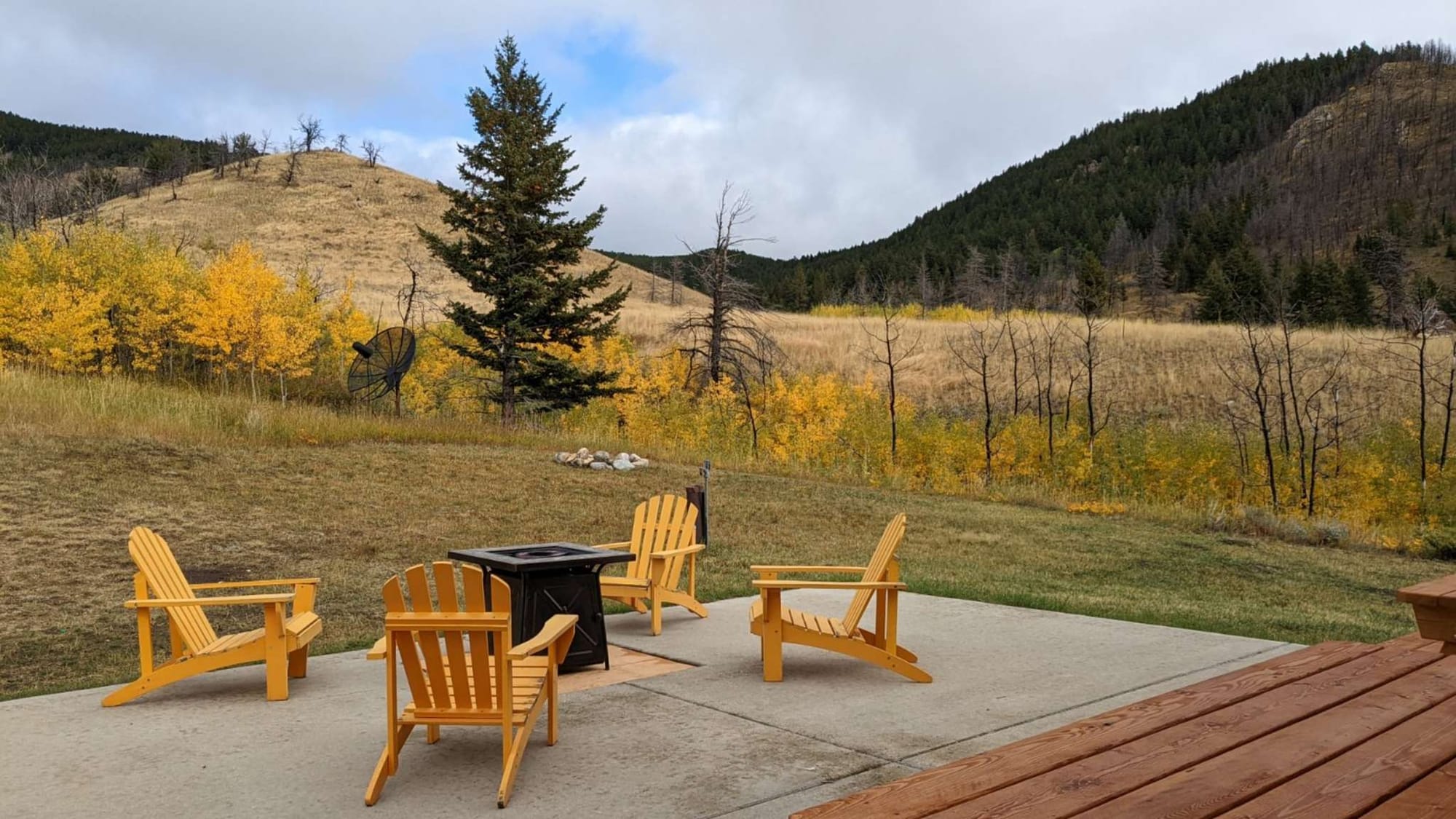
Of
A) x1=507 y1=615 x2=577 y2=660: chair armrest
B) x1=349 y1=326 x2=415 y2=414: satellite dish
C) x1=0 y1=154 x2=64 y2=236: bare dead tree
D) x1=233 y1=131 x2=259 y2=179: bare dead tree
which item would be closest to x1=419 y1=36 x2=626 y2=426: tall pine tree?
x1=349 y1=326 x2=415 y2=414: satellite dish

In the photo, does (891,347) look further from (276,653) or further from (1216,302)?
(276,653)

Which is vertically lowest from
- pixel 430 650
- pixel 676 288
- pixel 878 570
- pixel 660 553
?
pixel 660 553

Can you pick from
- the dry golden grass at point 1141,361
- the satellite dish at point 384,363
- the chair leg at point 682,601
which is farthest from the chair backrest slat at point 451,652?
the dry golden grass at point 1141,361

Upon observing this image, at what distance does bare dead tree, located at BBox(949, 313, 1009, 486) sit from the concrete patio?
46.3 feet

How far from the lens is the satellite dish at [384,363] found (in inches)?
804

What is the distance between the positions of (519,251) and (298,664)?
62.0 feet

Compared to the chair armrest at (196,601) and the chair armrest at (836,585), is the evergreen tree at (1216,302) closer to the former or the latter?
the chair armrest at (836,585)

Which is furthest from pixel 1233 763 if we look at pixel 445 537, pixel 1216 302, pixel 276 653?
pixel 1216 302

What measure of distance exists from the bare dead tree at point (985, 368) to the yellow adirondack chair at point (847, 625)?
14.2 meters

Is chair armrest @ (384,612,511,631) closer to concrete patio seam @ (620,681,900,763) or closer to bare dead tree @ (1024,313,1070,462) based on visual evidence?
concrete patio seam @ (620,681,900,763)

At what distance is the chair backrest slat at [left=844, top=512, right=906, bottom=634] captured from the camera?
5.39 meters

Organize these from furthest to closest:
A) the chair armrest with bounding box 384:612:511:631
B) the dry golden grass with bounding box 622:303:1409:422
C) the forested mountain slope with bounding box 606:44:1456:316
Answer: the forested mountain slope with bounding box 606:44:1456:316, the dry golden grass with bounding box 622:303:1409:422, the chair armrest with bounding box 384:612:511:631

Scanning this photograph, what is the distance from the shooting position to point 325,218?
78375 mm

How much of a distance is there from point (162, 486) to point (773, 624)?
413 inches
